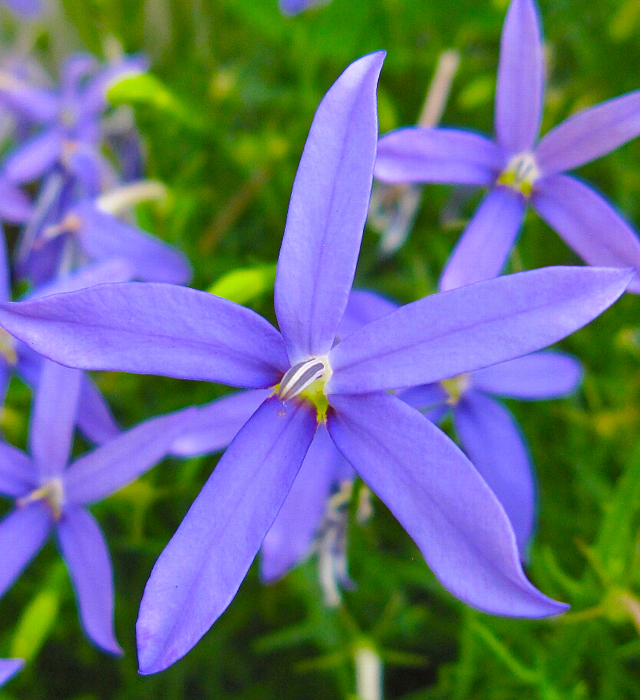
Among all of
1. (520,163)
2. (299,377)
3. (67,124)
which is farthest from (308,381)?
(67,124)

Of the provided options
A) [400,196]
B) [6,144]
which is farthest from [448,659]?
[6,144]

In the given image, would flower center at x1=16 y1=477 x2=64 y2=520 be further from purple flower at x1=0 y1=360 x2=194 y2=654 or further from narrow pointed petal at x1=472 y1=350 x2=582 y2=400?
narrow pointed petal at x1=472 y1=350 x2=582 y2=400

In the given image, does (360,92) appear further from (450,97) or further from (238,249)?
(450,97)

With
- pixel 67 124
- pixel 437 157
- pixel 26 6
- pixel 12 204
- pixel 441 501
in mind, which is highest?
pixel 26 6

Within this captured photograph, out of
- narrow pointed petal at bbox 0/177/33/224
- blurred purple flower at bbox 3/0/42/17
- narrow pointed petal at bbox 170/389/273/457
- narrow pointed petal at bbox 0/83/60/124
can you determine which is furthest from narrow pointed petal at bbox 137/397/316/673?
blurred purple flower at bbox 3/0/42/17

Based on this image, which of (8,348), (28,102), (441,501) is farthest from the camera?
(28,102)

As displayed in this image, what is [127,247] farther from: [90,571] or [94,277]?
[90,571]
